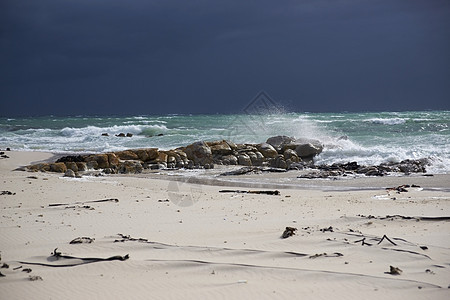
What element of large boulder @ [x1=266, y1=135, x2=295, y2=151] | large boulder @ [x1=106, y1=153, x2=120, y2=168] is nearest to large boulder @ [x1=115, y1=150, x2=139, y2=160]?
large boulder @ [x1=106, y1=153, x2=120, y2=168]

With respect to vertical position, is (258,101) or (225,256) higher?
(258,101)

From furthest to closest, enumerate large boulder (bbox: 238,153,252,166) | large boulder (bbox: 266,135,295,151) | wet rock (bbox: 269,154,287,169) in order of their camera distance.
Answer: large boulder (bbox: 266,135,295,151)
large boulder (bbox: 238,153,252,166)
wet rock (bbox: 269,154,287,169)

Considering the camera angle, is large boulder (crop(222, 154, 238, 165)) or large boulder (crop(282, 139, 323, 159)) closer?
large boulder (crop(222, 154, 238, 165))

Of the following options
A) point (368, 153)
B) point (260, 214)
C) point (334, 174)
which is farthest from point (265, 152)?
point (260, 214)

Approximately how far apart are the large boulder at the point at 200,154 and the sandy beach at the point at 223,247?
8.17 meters

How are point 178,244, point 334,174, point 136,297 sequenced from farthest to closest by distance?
point 334,174
point 178,244
point 136,297

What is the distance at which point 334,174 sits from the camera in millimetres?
14188

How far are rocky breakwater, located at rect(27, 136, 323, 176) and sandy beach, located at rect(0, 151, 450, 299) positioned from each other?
6.49m

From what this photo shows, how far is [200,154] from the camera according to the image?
18312 mm

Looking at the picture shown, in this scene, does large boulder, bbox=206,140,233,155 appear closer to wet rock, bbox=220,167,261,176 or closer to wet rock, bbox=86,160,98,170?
wet rock, bbox=220,167,261,176

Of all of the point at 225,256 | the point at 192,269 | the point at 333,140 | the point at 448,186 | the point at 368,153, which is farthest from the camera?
the point at 333,140

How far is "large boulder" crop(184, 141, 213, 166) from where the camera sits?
18.1 m

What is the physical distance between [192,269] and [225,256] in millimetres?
542

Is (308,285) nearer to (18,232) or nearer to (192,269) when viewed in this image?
(192,269)
